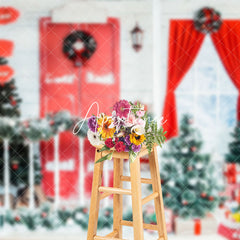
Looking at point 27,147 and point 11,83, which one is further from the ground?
point 11,83

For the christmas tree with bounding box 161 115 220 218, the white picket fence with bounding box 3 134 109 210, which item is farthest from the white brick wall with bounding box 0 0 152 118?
the christmas tree with bounding box 161 115 220 218

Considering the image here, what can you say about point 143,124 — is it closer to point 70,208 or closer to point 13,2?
point 70,208

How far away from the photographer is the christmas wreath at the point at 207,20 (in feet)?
11.6

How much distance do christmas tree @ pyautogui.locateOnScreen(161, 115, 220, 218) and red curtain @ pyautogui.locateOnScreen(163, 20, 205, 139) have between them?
142mm

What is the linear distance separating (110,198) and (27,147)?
0.94 m

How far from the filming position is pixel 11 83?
358 cm

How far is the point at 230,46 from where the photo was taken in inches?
142

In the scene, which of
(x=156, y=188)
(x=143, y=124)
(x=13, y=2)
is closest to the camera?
(x=143, y=124)

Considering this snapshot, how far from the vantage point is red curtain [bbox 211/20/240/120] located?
358 cm

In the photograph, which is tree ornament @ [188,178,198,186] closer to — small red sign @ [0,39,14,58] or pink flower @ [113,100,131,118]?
pink flower @ [113,100,131,118]

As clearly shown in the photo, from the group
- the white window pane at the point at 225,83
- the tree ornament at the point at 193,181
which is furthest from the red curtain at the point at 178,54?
the tree ornament at the point at 193,181

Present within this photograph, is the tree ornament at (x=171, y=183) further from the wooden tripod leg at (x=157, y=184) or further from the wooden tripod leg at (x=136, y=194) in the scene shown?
the wooden tripod leg at (x=136, y=194)

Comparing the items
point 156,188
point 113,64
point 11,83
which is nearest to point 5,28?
point 11,83

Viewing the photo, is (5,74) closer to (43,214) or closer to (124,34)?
(124,34)
